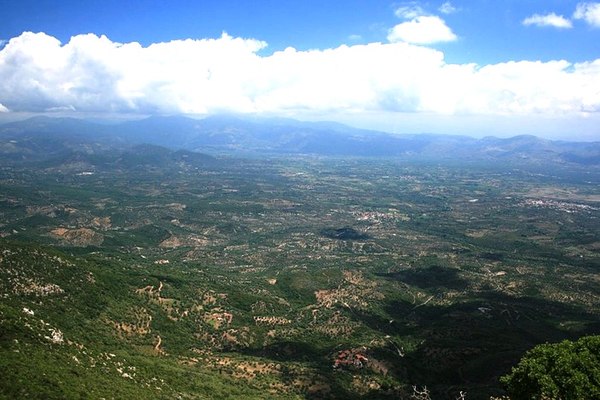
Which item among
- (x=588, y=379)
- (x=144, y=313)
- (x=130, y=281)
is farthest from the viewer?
(x=130, y=281)

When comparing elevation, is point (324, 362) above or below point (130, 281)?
below

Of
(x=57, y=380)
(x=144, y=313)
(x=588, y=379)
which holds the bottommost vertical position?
(x=144, y=313)

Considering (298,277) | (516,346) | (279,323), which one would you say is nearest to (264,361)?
(279,323)

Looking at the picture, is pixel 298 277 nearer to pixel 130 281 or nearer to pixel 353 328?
pixel 353 328

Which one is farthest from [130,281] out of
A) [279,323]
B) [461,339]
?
[461,339]

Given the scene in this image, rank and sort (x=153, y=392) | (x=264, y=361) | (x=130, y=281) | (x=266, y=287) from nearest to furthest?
(x=153, y=392) → (x=264, y=361) → (x=130, y=281) → (x=266, y=287)

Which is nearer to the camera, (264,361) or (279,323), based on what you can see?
(264,361)
